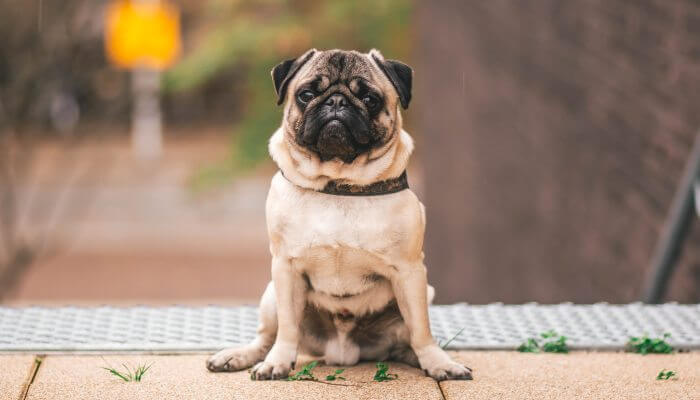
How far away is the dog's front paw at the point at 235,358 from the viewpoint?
3430 mm

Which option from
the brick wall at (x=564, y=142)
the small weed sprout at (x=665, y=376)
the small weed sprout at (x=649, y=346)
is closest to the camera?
the small weed sprout at (x=665, y=376)

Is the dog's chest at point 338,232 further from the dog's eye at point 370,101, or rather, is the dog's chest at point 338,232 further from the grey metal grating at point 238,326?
the grey metal grating at point 238,326

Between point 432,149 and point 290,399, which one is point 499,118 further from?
point 290,399

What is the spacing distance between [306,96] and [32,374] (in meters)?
1.39

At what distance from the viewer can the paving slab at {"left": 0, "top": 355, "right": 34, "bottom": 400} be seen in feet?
10.5

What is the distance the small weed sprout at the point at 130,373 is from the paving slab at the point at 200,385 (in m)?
0.02

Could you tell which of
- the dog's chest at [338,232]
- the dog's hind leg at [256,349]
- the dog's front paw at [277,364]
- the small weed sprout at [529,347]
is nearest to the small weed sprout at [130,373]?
the dog's hind leg at [256,349]

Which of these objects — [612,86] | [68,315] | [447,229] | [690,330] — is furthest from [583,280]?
[447,229]

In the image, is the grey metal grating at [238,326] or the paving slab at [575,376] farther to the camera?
the grey metal grating at [238,326]

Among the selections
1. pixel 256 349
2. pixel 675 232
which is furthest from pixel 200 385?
pixel 675 232

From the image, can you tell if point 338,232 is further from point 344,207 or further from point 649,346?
point 649,346

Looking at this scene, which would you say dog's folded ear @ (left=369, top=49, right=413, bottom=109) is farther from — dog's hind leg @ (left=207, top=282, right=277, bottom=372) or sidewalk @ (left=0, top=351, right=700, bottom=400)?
sidewalk @ (left=0, top=351, right=700, bottom=400)

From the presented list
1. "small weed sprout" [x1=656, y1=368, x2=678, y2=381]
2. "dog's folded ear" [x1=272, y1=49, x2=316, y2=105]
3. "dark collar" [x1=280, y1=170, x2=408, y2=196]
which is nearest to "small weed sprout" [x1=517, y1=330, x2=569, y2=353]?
"small weed sprout" [x1=656, y1=368, x2=678, y2=381]

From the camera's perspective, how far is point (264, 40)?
40.2ft
